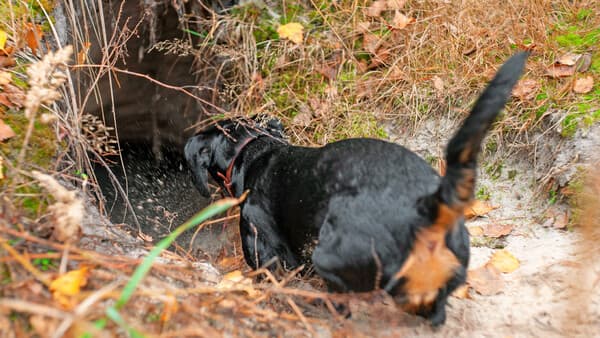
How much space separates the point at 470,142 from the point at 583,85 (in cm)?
213

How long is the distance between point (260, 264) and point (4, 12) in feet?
6.88

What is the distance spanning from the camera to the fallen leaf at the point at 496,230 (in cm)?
318

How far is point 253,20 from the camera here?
432 cm

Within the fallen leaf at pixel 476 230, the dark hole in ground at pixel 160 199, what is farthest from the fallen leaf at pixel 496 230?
the dark hole in ground at pixel 160 199

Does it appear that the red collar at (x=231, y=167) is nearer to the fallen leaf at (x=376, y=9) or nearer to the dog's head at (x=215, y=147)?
the dog's head at (x=215, y=147)

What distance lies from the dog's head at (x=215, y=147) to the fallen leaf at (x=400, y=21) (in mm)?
1579

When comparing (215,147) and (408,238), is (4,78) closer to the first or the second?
(215,147)

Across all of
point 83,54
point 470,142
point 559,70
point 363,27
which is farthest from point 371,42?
point 470,142

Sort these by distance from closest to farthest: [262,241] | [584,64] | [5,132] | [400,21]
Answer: [5,132], [262,241], [584,64], [400,21]

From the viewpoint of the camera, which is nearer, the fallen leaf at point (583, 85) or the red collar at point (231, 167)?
the red collar at point (231, 167)

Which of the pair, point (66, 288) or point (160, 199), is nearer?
point (66, 288)

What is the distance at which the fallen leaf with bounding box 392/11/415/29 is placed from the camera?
13.4 ft

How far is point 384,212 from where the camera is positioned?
2.13 meters

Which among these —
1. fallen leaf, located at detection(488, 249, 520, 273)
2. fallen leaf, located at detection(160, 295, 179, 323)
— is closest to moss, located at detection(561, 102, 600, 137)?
fallen leaf, located at detection(488, 249, 520, 273)
